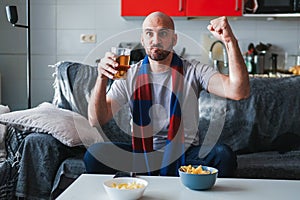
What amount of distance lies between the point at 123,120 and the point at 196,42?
153cm

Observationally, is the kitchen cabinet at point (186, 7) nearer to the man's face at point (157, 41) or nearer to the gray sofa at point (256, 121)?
the gray sofa at point (256, 121)

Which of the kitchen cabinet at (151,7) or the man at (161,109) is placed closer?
the man at (161,109)

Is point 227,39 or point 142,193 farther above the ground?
point 227,39

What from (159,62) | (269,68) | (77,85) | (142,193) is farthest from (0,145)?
(269,68)

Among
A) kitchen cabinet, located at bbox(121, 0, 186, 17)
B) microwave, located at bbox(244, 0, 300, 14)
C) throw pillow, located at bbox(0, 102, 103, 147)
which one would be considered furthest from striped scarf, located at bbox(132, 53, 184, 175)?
microwave, located at bbox(244, 0, 300, 14)

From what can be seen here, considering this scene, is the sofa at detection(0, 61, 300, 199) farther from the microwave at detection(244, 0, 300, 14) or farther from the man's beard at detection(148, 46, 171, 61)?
the microwave at detection(244, 0, 300, 14)

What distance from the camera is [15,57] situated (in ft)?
13.3

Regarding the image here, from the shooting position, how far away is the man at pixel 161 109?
2039 millimetres

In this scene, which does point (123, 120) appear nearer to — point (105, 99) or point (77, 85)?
point (77, 85)

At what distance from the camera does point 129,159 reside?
217 centimetres

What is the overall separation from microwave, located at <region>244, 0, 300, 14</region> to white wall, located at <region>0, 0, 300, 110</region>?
0.25 m

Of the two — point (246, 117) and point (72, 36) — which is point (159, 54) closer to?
point (246, 117)

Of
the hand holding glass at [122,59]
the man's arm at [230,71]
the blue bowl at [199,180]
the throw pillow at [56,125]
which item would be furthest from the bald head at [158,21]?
the blue bowl at [199,180]

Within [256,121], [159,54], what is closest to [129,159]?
[159,54]
